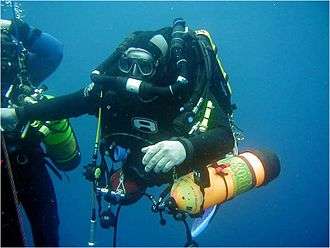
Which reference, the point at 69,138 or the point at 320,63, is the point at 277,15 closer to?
the point at 320,63

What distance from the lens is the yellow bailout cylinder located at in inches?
91.6

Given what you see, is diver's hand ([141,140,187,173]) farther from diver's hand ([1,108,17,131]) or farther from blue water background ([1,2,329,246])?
blue water background ([1,2,329,246])

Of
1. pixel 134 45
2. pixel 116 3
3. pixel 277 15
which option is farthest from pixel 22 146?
pixel 277 15

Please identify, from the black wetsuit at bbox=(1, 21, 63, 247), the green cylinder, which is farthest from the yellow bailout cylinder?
the black wetsuit at bbox=(1, 21, 63, 247)

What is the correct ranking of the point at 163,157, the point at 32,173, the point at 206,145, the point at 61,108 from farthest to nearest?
the point at 32,173 → the point at 61,108 → the point at 206,145 → the point at 163,157

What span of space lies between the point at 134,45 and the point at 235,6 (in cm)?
162

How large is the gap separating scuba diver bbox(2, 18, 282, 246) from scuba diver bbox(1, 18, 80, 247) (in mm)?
237

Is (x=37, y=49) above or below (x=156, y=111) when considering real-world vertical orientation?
above

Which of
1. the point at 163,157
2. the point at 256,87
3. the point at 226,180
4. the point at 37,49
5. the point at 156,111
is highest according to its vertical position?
the point at 37,49

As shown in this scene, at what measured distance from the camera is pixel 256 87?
160 inches

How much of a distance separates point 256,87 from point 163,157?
2437 mm

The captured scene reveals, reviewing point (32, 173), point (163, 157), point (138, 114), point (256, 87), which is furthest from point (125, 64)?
point (256, 87)

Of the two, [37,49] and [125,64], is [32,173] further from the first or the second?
[125,64]

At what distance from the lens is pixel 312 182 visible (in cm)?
436
